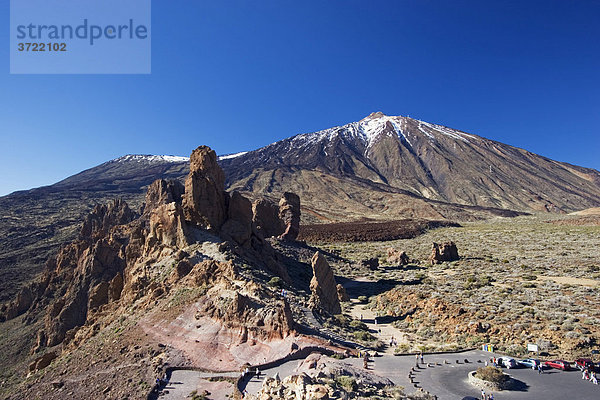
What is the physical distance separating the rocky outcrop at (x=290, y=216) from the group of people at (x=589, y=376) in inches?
1794

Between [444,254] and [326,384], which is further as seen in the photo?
[444,254]

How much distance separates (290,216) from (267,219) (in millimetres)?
4538

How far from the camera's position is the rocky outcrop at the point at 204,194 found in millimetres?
30438

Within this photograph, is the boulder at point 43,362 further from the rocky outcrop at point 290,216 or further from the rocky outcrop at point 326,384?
the rocky outcrop at point 290,216

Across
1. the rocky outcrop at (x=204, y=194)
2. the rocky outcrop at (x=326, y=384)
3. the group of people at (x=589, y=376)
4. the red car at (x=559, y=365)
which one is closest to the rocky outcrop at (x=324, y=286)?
the rocky outcrop at (x=204, y=194)

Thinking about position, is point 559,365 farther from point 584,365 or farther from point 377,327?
point 377,327

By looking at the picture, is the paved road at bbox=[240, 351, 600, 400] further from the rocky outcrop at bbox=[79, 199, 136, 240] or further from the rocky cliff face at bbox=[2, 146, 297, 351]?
the rocky outcrop at bbox=[79, 199, 136, 240]

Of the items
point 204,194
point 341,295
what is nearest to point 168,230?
point 204,194

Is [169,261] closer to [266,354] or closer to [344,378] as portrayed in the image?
[266,354]

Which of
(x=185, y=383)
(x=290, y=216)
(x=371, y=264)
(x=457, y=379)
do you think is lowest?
(x=457, y=379)

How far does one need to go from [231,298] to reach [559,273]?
34.9 meters

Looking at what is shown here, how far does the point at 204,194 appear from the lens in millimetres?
30984

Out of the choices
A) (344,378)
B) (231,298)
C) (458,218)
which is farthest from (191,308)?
(458,218)

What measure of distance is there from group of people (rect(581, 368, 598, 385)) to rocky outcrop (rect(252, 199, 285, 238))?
1795 inches
